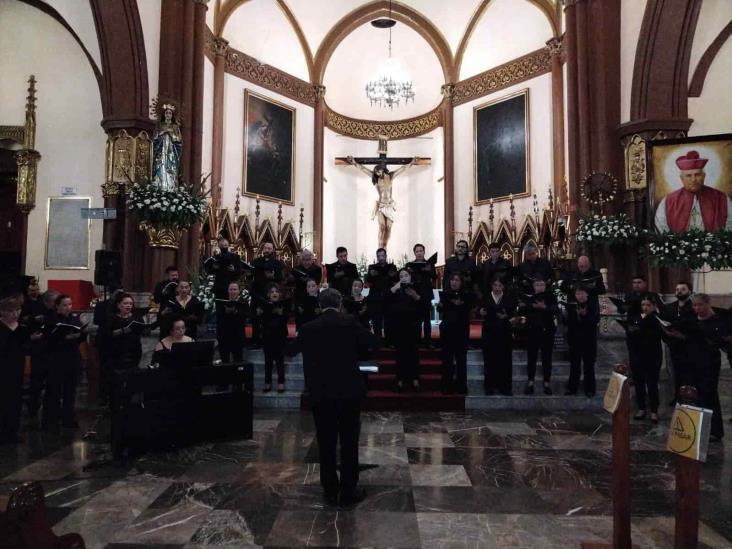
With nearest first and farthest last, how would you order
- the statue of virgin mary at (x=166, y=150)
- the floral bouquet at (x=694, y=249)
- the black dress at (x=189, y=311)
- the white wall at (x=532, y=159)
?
1. the black dress at (x=189, y=311)
2. the floral bouquet at (x=694, y=249)
3. the statue of virgin mary at (x=166, y=150)
4. the white wall at (x=532, y=159)

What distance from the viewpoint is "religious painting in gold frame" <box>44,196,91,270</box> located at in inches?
402

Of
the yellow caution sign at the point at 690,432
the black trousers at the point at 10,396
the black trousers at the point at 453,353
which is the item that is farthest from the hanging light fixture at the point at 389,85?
the yellow caution sign at the point at 690,432

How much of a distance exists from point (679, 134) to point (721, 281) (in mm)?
2571

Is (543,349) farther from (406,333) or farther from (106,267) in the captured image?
(106,267)

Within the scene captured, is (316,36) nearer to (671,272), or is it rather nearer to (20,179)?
(20,179)

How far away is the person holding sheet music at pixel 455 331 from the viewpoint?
23.6 ft

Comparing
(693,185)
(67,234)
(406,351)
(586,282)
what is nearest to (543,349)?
(586,282)

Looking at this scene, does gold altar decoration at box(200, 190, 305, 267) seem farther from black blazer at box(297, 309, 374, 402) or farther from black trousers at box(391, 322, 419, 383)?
black blazer at box(297, 309, 374, 402)

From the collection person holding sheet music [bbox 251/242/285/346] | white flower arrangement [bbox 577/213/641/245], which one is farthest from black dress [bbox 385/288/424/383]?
white flower arrangement [bbox 577/213/641/245]

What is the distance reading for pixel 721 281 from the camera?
31.7ft

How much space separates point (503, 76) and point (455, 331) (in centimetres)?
1030

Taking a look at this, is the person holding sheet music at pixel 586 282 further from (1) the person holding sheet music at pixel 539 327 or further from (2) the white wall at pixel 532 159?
(2) the white wall at pixel 532 159

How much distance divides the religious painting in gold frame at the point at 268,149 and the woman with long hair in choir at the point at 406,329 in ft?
26.7

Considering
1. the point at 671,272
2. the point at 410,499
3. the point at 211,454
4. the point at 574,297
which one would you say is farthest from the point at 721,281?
the point at 211,454
